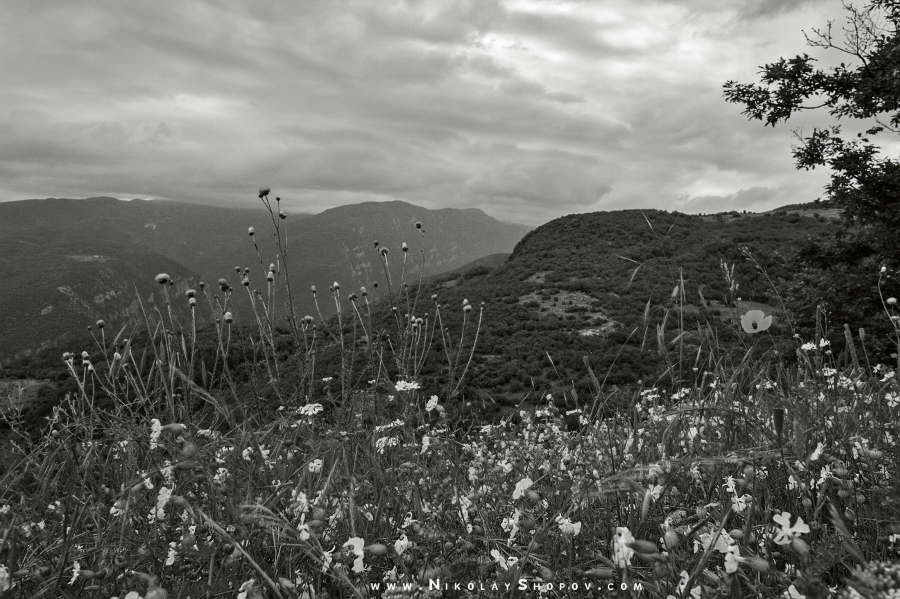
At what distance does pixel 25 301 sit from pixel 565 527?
668ft

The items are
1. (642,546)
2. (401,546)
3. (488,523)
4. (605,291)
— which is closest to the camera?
(642,546)

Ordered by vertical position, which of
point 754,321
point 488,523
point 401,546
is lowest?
point 488,523

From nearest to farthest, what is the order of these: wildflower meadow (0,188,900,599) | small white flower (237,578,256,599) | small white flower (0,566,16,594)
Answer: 1. small white flower (237,578,256,599)
2. wildflower meadow (0,188,900,599)
3. small white flower (0,566,16,594)

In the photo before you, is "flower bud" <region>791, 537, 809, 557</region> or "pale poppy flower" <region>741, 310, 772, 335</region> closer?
"flower bud" <region>791, 537, 809, 557</region>

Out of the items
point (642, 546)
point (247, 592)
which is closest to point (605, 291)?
point (642, 546)

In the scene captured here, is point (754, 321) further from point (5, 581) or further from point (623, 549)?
point (5, 581)

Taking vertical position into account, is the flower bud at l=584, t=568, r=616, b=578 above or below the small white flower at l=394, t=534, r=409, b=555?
above

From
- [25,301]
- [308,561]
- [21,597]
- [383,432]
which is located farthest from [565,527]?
[25,301]

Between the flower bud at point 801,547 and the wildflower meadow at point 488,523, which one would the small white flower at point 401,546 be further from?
the flower bud at point 801,547

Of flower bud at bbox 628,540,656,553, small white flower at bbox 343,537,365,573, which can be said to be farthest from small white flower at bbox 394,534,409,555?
flower bud at bbox 628,540,656,553

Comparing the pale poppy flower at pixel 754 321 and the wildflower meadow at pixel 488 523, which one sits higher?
the pale poppy flower at pixel 754 321

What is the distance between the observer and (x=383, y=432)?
3754 millimetres

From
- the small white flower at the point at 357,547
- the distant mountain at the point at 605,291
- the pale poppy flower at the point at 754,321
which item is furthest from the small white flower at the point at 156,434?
the distant mountain at the point at 605,291

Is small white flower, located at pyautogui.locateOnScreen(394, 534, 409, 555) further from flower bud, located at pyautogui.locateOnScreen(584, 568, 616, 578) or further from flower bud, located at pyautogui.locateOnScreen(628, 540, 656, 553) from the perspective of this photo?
flower bud, located at pyautogui.locateOnScreen(628, 540, 656, 553)
